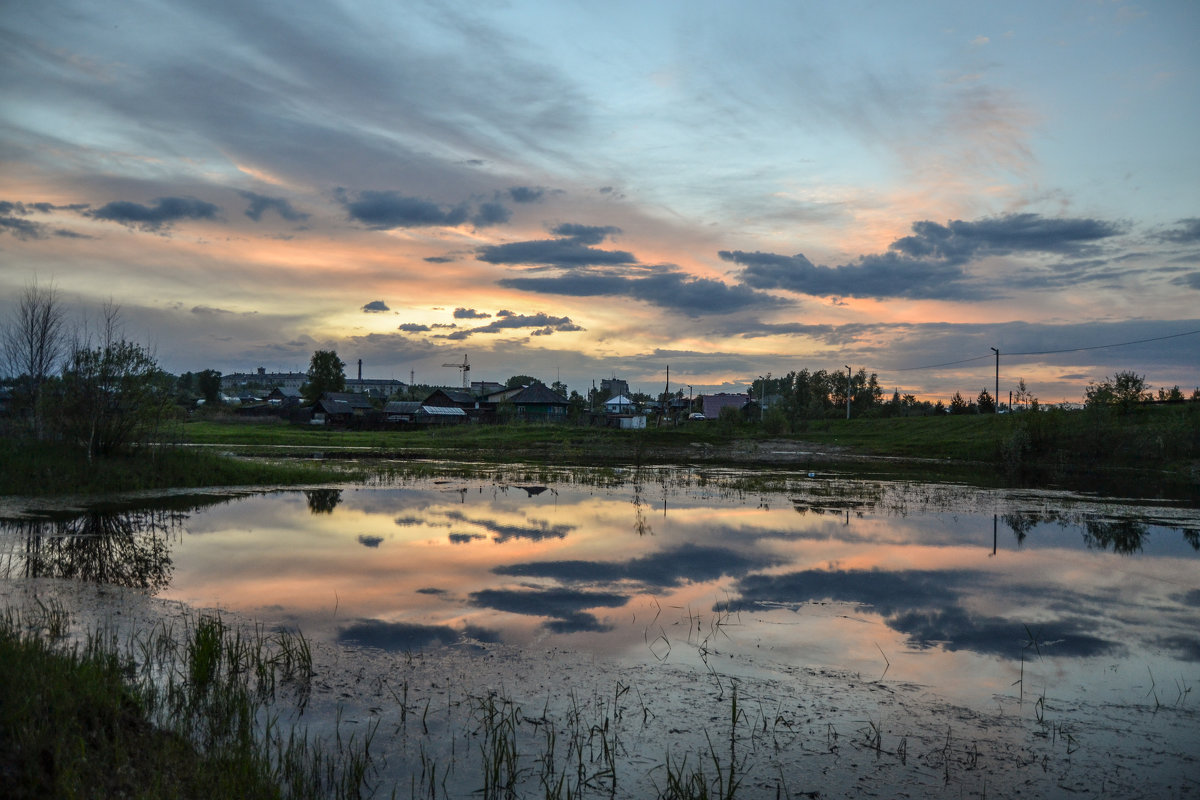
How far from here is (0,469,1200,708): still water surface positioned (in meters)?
9.70

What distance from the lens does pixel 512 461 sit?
135 feet

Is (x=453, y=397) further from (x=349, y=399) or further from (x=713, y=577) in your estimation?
(x=713, y=577)

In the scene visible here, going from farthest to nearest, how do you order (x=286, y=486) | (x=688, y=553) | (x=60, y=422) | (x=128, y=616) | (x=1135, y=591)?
(x=286, y=486) → (x=60, y=422) → (x=688, y=553) → (x=1135, y=591) → (x=128, y=616)

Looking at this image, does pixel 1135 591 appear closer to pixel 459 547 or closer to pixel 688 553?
pixel 688 553

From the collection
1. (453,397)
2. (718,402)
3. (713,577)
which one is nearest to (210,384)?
(453,397)

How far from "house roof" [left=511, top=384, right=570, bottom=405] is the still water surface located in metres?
63.7

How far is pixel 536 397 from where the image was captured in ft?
292

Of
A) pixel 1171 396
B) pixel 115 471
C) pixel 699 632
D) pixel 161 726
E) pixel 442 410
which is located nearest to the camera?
→ pixel 161 726

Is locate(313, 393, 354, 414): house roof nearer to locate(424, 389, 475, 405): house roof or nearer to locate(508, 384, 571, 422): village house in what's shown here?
locate(424, 389, 475, 405): house roof

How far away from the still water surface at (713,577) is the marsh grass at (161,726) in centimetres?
197

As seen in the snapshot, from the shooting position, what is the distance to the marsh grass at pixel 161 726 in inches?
204

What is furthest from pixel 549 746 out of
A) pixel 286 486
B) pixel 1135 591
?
pixel 286 486

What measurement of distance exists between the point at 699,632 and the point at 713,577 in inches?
141

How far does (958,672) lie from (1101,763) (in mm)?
2484
